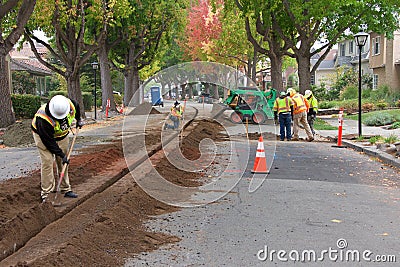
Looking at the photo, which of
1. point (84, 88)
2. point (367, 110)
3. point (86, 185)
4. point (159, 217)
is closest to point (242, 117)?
point (367, 110)

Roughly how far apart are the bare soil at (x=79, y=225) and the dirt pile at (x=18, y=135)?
28.3ft

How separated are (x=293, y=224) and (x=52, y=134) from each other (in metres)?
3.94

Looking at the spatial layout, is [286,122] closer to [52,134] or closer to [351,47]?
[52,134]

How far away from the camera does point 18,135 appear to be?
20438mm

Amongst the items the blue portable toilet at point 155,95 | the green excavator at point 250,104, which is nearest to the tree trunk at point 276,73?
the green excavator at point 250,104

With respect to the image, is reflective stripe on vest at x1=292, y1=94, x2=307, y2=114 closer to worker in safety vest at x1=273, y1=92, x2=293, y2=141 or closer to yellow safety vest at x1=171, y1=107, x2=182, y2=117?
worker in safety vest at x1=273, y1=92, x2=293, y2=141

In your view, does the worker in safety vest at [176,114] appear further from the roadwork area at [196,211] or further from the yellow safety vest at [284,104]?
the roadwork area at [196,211]

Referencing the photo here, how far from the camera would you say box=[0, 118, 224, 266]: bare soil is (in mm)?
5961

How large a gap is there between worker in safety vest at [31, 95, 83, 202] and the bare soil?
452 millimetres

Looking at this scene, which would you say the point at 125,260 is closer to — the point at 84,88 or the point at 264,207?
the point at 264,207

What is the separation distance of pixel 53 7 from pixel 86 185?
18844 millimetres

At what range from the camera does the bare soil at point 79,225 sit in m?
5.96

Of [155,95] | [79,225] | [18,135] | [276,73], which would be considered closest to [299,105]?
[155,95]

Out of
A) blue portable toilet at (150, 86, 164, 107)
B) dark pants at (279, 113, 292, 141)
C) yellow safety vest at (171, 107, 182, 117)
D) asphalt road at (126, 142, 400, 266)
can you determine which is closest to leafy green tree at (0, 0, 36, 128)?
blue portable toilet at (150, 86, 164, 107)
